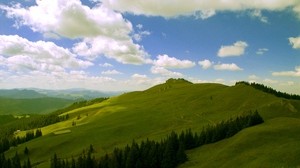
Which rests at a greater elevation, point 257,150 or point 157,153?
point 257,150

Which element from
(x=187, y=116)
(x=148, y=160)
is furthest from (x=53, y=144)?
(x=148, y=160)

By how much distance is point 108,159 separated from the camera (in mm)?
105750

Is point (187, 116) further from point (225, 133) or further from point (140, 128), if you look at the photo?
point (225, 133)

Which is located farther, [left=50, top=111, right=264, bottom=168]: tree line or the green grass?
[left=50, top=111, right=264, bottom=168]: tree line

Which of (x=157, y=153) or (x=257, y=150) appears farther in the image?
(x=157, y=153)

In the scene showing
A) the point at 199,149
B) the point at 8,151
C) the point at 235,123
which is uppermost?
the point at 235,123

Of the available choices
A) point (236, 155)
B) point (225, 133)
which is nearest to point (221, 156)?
point (236, 155)

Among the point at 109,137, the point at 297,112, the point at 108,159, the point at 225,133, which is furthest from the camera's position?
the point at 109,137

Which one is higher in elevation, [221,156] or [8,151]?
[221,156]

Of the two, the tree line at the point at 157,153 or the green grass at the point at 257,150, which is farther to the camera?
the tree line at the point at 157,153

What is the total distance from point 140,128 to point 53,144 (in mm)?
46227

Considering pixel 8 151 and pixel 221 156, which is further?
pixel 8 151

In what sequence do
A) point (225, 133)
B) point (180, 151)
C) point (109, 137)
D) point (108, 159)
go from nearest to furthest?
→ point (180, 151)
point (108, 159)
point (225, 133)
point (109, 137)

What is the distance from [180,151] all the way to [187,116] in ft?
282
